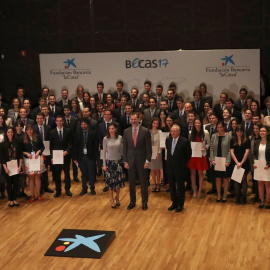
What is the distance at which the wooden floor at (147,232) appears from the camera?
21.4 feet

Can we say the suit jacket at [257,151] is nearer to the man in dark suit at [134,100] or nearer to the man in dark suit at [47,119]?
the man in dark suit at [134,100]

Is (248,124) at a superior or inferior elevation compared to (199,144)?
superior

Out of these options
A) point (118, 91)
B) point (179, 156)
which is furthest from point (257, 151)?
point (118, 91)

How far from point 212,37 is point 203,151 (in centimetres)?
451

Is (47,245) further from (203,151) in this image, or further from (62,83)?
(62,83)

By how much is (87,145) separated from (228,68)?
15.1 feet

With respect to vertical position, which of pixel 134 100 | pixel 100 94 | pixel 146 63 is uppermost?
pixel 146 63

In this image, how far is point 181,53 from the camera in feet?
39.4

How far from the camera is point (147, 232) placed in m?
7.45

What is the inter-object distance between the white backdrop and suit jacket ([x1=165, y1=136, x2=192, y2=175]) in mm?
4187


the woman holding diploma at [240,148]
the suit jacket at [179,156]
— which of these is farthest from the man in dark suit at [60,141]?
the woman holding diploma at [240,148]

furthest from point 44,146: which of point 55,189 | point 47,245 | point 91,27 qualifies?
point 91,27

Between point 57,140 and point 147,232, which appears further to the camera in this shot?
point 57,140

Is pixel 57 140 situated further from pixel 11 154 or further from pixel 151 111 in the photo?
pixel 151 111
